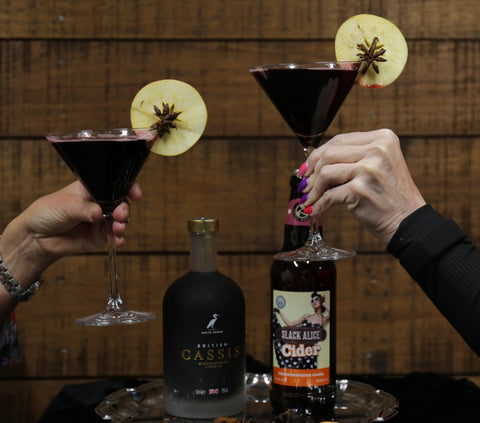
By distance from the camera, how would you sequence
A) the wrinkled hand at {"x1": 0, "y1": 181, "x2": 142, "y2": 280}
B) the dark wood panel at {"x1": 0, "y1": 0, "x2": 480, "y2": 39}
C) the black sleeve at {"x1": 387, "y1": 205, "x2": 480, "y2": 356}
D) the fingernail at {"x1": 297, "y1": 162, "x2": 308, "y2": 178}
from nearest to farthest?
1. the black sleeve at {"x1": 387, "y1": 205, "x2": 480, "y2": 356}
2. the fingernail at {"x1": 297, "y1": 162, "x2": 308, "y2": 178}
3. the wrinkled hand at {"x1": 0, "y1": 181, "x2": 142, "y2": 280}
4. the dark wood panel at {"x1": 0, "y1": 0, "x2": 480, "y2": 39}

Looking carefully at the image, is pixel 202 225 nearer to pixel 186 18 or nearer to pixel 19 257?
pixel 19 257

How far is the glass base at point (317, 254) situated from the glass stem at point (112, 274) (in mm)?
259

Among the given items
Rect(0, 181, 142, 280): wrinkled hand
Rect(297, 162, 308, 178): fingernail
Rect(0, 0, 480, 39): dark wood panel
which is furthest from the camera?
Rect(0, 0, 480, 39): dark wood panel

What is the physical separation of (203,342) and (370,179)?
1.18 feet

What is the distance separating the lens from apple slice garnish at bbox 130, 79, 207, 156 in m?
1.08

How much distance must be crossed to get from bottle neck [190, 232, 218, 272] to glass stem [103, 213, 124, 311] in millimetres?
123

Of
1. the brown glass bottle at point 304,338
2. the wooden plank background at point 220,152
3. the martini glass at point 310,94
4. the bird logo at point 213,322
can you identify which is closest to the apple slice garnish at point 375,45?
the martini glass at point 310,94

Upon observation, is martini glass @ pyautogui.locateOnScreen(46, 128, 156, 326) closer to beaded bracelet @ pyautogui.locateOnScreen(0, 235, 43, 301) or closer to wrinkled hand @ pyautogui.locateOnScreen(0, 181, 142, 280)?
wrinkled hand @ pyautogui.locateOnScreen(0, 181, 142, 280)

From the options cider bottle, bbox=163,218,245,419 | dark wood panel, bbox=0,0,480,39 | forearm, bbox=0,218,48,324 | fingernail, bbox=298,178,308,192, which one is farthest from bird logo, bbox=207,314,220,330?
dark wood panel, bbox=0,0,480,39

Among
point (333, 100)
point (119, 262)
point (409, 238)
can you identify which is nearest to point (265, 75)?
point (333, 100)

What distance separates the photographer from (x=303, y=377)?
112 cm

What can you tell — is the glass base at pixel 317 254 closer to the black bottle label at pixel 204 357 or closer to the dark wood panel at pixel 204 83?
the black bottle label at pixel 204 357

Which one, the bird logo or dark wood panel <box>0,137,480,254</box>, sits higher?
dark wood panel <box>0,137,480,254</box>

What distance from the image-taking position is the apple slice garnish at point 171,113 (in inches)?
42.7
